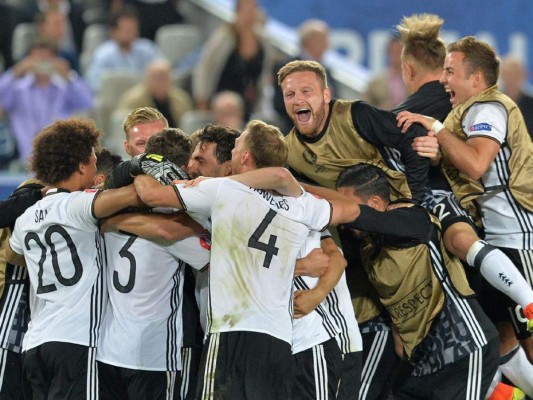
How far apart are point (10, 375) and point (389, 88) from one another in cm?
727

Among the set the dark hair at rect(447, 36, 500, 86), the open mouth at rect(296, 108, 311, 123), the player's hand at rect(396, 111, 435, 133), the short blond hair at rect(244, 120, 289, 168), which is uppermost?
the dark hair at rect(447, 36, 500, 86)

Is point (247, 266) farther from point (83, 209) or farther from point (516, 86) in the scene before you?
point (516, 86)

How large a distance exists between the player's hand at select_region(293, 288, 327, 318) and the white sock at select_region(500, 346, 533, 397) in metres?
1.65

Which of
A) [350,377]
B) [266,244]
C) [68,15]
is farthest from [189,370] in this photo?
[68,15]

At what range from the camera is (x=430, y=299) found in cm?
700

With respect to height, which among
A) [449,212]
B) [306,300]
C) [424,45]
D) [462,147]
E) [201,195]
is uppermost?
[424,45]

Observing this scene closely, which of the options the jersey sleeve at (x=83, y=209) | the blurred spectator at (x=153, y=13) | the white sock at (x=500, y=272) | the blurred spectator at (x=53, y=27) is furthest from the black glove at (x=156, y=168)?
the blurred spectator at (x=153, y=13)

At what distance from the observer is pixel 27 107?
1250 centimetres

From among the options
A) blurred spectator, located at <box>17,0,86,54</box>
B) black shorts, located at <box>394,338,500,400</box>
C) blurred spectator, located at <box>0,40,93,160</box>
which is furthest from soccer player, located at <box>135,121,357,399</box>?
blurred spectator, located at <box>17,0,86,54</box>

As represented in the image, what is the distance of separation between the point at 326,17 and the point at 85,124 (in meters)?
8.42

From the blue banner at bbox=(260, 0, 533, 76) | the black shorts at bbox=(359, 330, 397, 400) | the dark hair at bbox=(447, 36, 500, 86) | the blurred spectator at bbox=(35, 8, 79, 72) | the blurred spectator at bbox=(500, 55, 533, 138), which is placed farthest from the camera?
the blue banner at bbox=(260, 0, 533, 76)

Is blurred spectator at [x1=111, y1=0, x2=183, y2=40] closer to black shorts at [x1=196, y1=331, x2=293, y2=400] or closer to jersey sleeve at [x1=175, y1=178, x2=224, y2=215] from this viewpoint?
jersey sleeve at [x1=175, y1=178, x2=224, y2=215]

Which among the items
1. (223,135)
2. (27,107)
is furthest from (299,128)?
(27,107)

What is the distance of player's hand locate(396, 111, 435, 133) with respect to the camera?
689 centimetres
